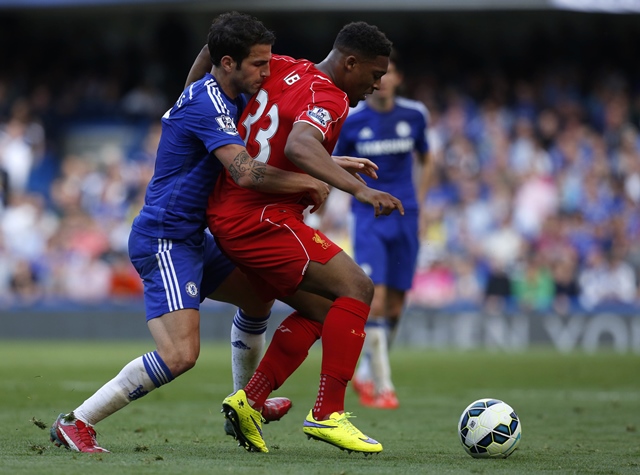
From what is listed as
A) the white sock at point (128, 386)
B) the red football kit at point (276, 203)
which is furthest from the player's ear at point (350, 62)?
the white sock at point (128, 386)

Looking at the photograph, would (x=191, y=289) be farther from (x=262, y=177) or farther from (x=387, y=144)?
(x=387, y=144)

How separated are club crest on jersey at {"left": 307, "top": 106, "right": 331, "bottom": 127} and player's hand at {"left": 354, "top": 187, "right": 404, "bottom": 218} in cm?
43

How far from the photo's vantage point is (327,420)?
562 centimetres

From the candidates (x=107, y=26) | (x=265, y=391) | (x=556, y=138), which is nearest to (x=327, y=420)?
(x=265, y=391)

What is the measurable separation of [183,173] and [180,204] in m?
0.17

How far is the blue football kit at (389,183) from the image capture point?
9625 millimetres

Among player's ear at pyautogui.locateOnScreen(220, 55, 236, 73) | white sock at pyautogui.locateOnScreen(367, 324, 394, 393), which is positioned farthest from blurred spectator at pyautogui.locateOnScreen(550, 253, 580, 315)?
player's ear at pyautogui.locateOnScreen(220, 55, 236, 73)

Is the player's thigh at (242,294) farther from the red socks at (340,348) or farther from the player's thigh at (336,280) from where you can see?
the red socks at (340,348)

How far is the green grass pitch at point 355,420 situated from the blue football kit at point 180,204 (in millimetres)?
864

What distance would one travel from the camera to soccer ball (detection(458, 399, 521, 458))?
584 cm

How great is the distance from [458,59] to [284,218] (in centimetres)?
1820

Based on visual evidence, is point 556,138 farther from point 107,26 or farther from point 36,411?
point 36,411

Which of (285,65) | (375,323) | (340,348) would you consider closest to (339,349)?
(340,348)

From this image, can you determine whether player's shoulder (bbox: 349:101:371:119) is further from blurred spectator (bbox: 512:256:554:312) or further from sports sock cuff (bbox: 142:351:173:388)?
blurred spectator (bbox: 512:256:554:312)
